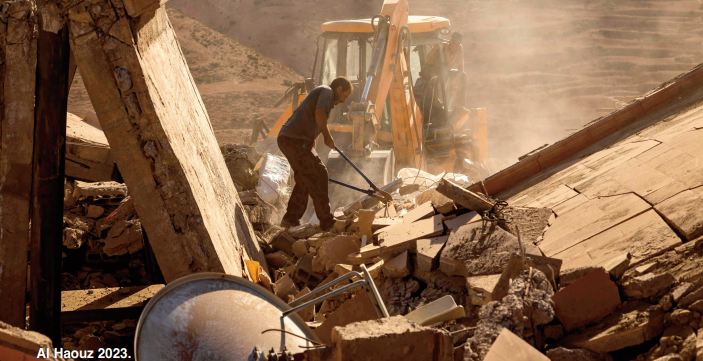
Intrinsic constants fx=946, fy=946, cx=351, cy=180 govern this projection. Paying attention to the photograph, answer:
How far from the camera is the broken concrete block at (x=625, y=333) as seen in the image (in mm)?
5191

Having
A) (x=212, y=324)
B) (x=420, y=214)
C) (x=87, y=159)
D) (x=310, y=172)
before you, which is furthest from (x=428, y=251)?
(x=87, y=159)

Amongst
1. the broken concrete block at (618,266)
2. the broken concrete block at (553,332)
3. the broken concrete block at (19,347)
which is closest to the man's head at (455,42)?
the broken concrete block at (618,266)

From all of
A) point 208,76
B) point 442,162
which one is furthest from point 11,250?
point 208,76

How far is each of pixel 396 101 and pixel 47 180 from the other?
749cm

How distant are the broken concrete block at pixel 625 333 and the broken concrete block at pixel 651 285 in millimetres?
113

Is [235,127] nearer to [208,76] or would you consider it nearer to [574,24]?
[208,76]

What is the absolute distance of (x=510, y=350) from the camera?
4.74 m

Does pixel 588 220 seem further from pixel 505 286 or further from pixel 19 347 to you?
pixel 19 347

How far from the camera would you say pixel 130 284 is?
27.6 ft

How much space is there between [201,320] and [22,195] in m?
2.14

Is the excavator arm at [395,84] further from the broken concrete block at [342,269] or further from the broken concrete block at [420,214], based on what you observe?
the broken concrete block at [342,269]

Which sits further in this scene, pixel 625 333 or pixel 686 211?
pixel 686 211

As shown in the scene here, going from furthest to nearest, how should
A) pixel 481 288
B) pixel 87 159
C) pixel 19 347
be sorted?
pixel 87 159, pixel 481 288, pixel 19 347

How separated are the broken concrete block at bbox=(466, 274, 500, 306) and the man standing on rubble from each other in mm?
3225
